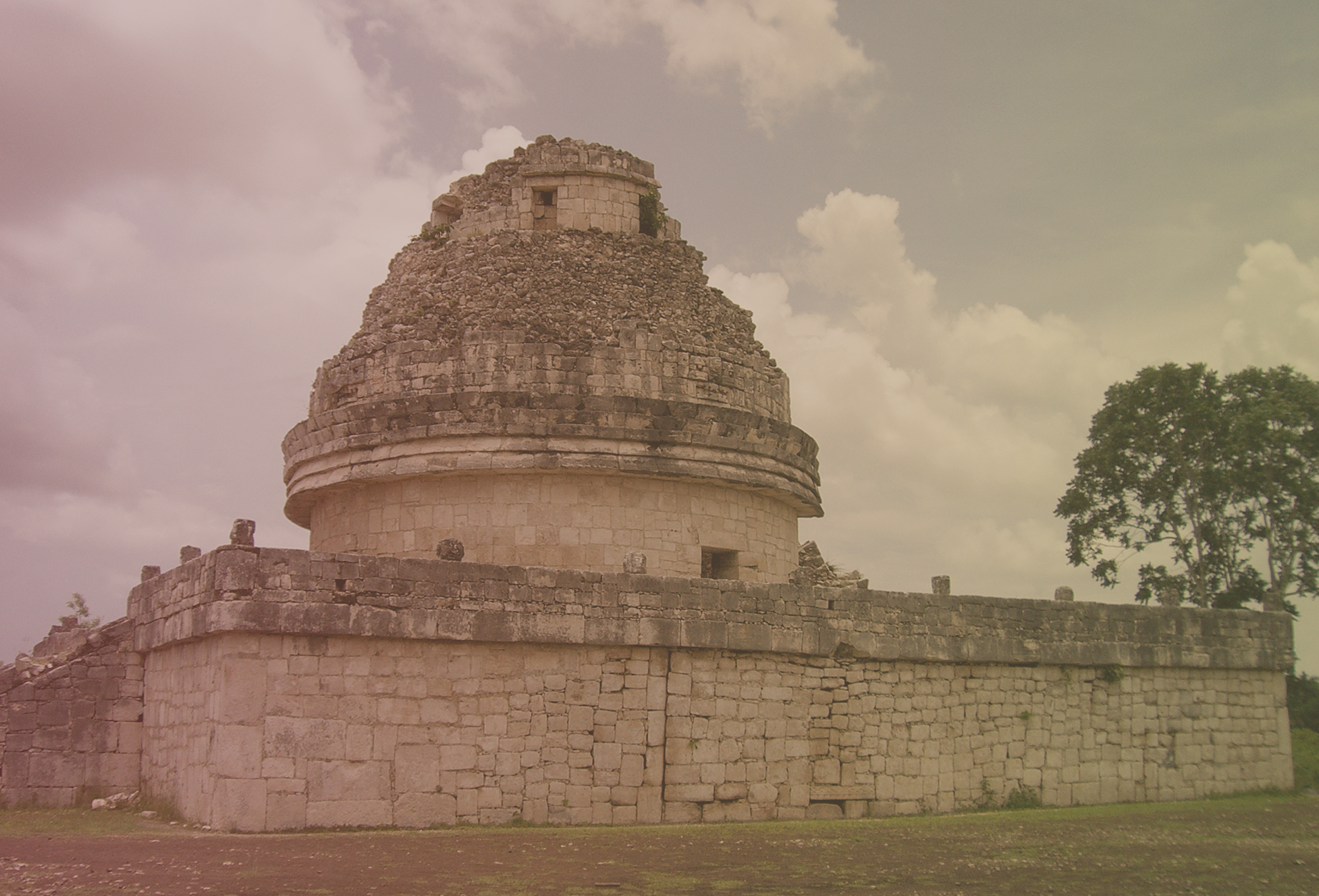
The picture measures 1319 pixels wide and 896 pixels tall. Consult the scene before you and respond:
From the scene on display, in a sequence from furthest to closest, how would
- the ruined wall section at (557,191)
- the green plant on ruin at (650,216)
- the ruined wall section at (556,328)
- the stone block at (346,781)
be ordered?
1. the green plant on ruin at (650,216)
2. the ruined wall section at (557,191)
3. the ruined wall section at (556,328)
4. the stone block at (346,781)

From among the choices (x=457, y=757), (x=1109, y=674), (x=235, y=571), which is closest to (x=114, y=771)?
(x=235, y=571)

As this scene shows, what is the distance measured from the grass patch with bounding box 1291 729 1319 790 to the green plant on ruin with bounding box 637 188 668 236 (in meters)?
14.3

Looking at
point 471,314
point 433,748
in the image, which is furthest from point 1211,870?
point 471,314

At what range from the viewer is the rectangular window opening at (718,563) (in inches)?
699

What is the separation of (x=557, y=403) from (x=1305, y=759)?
50.9 ft

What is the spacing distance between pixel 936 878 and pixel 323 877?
5.36m

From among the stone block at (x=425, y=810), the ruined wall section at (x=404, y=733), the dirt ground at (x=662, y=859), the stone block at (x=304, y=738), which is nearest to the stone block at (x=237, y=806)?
the ruined wall section at (x=404, y=733)

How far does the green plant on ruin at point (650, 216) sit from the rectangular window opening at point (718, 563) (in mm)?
5659

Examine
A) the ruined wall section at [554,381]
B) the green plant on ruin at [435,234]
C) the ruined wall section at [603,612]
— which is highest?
the green plant on ruin at [435,234]

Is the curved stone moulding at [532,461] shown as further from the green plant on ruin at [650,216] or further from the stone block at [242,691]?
the stone block at [242,691]

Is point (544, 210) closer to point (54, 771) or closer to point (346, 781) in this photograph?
point (346, 781)

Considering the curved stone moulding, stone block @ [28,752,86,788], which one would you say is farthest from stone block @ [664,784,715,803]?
stone block @ [28,752,86,788]

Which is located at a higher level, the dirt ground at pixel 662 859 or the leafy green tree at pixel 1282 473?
the leafy green tree at pixel 1282 473

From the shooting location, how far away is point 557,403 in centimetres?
1672
